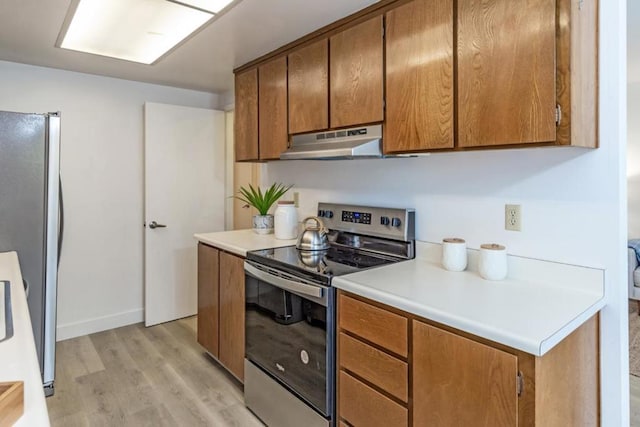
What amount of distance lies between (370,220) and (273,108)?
3.26 feet

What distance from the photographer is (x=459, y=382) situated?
1.22 meters

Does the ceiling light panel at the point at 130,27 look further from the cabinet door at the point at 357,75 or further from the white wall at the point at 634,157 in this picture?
the white wall at the point at 634,157

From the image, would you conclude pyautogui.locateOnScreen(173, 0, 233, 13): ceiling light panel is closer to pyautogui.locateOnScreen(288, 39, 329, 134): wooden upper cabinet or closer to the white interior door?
pyautogui.locateOnScreen(288, 39, 329, 134): wooden upper cabinet

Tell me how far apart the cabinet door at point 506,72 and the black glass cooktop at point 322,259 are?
0.75m

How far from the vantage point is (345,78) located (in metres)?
2.04

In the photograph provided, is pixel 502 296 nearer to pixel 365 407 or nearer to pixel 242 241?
pixel 365 407

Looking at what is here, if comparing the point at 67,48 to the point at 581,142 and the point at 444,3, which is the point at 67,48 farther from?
the point at 581,142

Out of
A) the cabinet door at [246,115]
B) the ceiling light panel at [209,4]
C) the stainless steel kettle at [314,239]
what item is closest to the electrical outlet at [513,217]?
the stainless steel kettle at [314,239]

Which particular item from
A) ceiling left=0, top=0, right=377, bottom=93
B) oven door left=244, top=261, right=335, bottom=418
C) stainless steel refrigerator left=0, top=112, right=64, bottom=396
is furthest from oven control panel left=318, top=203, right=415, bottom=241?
stainless steel refrigerator left=0, top=112, right=64, bottom=396

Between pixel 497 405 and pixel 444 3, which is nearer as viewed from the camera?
pixel 497 405

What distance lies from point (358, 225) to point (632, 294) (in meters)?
3.31

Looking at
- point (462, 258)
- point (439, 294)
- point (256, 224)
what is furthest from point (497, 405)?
point (256, 224)

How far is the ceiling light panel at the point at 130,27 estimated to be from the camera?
1940 millimetres

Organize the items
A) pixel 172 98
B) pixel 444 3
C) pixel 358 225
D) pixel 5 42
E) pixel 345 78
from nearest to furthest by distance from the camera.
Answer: pixel 444 3 < pixel 345 78 < pixel 358 225 < pixel 5 42 < pixel 172 98
